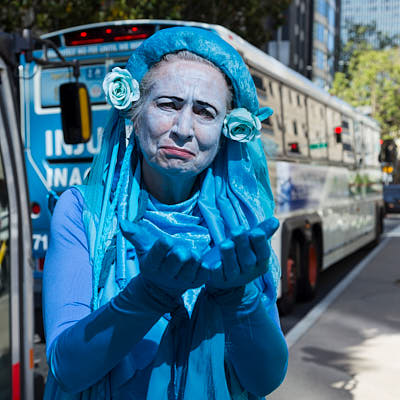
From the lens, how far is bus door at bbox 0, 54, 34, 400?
10.2 ft

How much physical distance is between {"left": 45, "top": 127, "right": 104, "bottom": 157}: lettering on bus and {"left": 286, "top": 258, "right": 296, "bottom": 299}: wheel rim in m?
2.86

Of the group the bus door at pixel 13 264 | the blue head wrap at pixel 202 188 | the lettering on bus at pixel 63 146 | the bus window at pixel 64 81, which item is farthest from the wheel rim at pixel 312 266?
the blue head wrap at pixel 202 188

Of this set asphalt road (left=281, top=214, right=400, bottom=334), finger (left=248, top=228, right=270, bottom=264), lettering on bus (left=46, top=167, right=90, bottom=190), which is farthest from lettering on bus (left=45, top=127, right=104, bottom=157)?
finger (left=248, top=228, right=270, bottom=264)

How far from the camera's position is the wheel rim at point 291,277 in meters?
8.20

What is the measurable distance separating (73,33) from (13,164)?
4553mm

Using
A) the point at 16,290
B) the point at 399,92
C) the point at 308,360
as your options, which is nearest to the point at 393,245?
the point at 308,360

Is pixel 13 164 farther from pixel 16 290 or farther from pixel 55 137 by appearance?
pixel 55 137

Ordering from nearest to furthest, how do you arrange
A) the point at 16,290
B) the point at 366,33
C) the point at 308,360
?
the point at 16,290 → the point at 308,360 → the point at 366,33

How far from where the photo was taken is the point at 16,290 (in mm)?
3129

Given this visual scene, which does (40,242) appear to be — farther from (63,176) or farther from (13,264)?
(13,264)

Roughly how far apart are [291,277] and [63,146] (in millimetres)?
3334

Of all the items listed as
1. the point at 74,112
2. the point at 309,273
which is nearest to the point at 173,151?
the point at 74,112

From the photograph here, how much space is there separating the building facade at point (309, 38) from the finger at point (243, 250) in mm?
40785

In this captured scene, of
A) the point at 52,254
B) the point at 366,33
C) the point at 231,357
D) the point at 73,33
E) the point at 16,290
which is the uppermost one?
the point at 366,33
